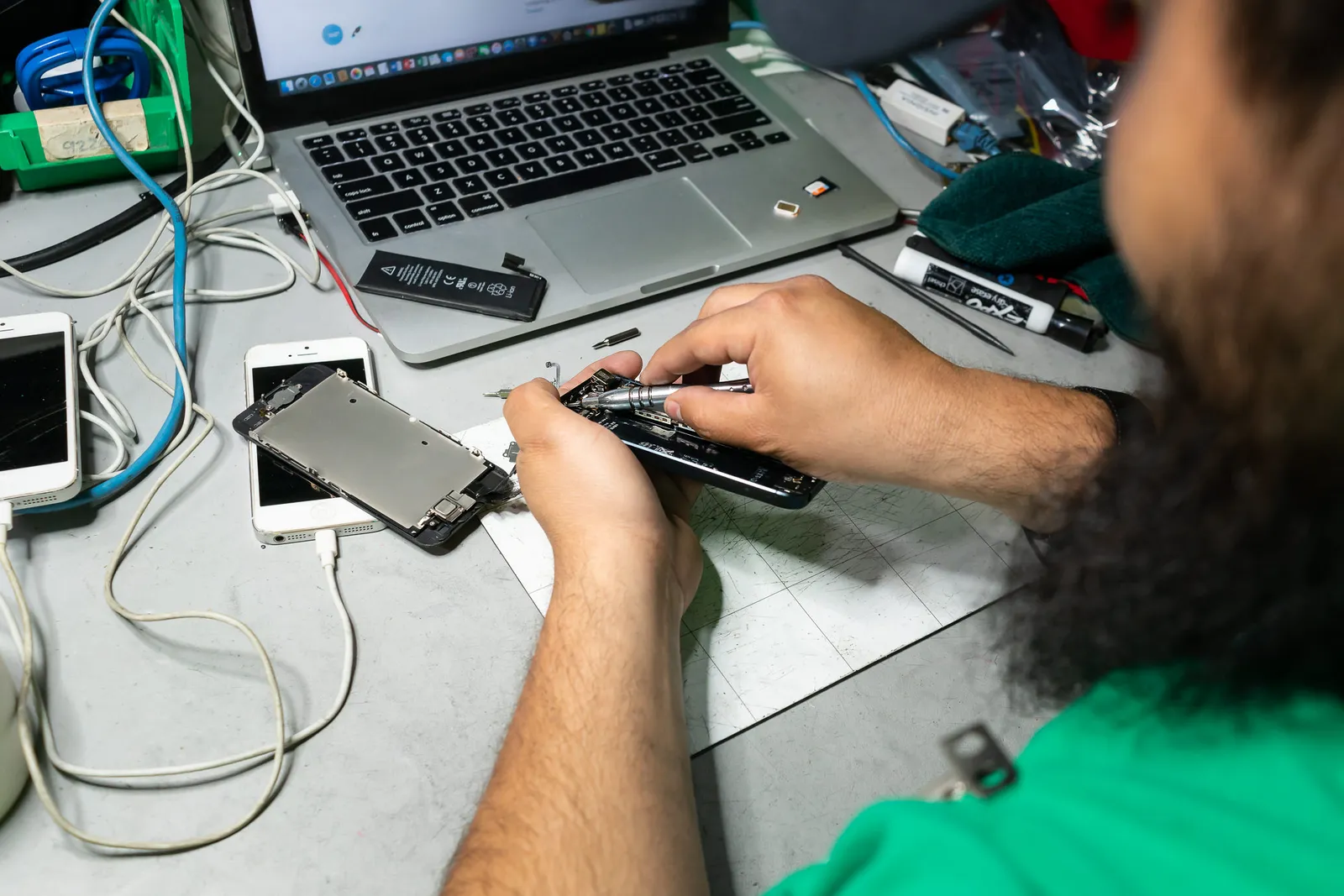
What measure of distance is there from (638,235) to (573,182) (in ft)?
0.32

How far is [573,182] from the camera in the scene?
0.95 meters

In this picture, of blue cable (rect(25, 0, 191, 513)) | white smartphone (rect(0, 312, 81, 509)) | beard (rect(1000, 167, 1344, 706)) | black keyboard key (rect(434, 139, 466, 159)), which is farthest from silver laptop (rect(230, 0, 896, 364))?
beard (rect(1000, 167, 1344, 706))

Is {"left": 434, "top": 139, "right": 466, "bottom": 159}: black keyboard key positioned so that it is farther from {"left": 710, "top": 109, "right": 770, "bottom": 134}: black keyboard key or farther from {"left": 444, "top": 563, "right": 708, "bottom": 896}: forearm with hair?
{"left": 444, "top": 563, "right": 708, "bottom": 896}: forearm with hair

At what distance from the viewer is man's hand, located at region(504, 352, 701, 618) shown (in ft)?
2.10

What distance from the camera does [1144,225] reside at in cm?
42

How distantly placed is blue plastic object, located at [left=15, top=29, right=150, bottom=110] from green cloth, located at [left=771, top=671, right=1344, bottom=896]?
0.98m

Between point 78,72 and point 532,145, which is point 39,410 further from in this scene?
point 532,145

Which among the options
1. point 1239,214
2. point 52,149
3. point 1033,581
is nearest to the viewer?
point 1239,214

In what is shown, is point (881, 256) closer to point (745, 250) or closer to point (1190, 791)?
point (745, 250)

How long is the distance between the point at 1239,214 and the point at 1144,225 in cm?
7

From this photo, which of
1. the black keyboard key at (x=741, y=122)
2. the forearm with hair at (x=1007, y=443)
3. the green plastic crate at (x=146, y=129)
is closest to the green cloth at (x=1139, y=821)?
the forearm with hair at (x=1007, y=443)

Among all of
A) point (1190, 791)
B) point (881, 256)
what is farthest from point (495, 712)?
point (881, 256)

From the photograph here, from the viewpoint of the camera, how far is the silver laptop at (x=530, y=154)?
0.88m

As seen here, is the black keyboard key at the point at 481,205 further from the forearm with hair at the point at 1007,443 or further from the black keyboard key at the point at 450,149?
the forearm with hair at the point at 1007,443
